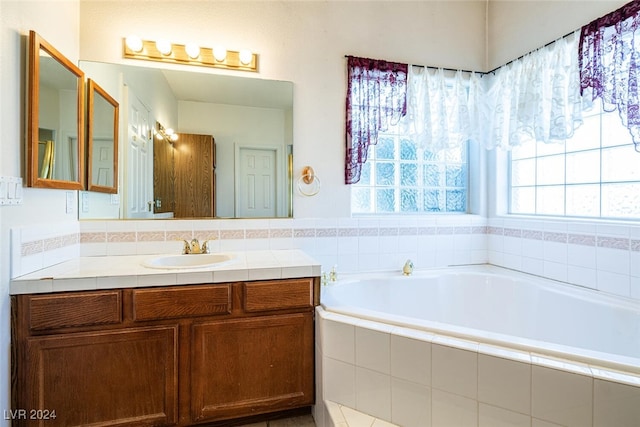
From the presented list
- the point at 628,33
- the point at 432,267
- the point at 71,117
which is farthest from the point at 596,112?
the point at 71,117

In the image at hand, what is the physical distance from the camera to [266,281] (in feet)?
5.33

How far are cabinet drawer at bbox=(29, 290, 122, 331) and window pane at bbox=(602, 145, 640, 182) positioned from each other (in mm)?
2736

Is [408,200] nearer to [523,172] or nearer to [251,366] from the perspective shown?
[523,172]

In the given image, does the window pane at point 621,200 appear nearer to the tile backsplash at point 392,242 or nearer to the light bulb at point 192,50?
the tile backsplash at point 392,242

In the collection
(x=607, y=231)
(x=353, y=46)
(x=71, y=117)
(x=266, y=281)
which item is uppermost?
(x=353, y=46)

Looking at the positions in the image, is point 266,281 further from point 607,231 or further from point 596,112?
point 596,112

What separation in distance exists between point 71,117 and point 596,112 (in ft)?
9.87

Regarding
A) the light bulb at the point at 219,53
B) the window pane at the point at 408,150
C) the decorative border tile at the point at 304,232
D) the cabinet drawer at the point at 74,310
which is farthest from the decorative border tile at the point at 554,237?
the cabinet drawer at the point at 74,310

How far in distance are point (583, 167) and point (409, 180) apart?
1.12 meters

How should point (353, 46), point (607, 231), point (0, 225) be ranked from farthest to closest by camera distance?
point (353, 46), point (607, 231), point (0, 225)

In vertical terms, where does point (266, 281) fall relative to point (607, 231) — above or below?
below

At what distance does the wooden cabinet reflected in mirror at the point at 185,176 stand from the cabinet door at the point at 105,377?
2.77ft

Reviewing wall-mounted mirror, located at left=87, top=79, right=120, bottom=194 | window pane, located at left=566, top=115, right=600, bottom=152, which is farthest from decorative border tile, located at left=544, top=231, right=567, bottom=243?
wall-mounted mirror, located at left=87, top=79, right=120, bottom=194

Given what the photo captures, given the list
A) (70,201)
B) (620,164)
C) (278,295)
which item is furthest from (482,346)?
(70,201)
